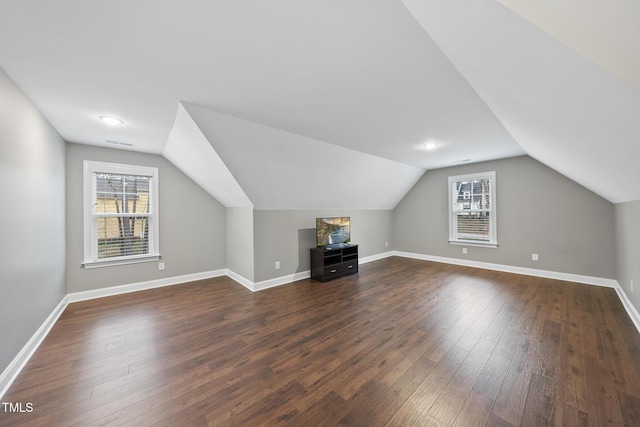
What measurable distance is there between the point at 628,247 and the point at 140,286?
22.4 ft

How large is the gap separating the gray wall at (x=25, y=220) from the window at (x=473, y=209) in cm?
647

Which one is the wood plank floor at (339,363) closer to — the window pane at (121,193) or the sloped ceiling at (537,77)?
the window pane at (121,193)

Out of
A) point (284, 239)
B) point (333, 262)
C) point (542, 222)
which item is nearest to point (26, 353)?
point (284, 239)

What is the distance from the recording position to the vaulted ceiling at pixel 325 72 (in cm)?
93

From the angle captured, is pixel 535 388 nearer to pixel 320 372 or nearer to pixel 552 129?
pixel 320 372

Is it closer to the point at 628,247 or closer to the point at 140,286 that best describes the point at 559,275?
the point at 628,247

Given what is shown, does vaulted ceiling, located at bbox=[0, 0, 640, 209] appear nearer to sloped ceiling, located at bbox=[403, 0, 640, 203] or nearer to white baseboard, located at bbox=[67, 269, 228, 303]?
sloped ceiling, located at bbox=[403, 0, 640, 203]

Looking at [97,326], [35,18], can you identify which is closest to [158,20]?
[35,18]

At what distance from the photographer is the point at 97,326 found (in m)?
2.64

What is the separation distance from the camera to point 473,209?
507 cm

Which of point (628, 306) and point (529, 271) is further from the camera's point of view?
point (529, 271)

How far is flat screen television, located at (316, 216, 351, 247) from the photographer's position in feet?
14.3

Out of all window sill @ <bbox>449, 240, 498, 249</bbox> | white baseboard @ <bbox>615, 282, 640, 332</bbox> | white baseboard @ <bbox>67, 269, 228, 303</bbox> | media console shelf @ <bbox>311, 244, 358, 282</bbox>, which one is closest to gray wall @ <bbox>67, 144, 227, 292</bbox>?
white baseboard @ <bbox>67, 269, 228, 303</bbox>

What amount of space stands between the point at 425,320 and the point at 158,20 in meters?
3.42
